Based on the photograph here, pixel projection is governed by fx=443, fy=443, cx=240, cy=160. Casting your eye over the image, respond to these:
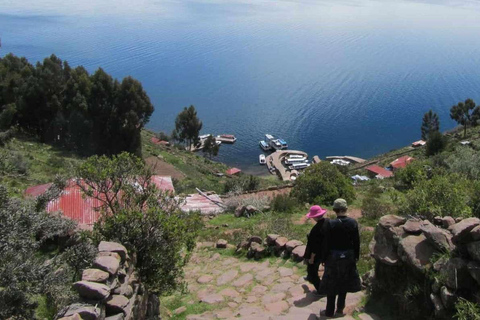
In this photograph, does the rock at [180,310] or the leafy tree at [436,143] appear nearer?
the rock at [180,310]

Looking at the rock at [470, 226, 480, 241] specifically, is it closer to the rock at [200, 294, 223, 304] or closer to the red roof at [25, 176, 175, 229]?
the rock at [200, 294, 223, 304]

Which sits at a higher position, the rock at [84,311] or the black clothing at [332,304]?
the rock at [84,311]

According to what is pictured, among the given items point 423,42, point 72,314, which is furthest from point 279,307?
point 423,42

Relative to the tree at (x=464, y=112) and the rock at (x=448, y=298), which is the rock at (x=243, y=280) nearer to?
the rock at (x=448, y=298)

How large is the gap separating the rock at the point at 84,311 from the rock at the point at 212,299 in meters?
3.31

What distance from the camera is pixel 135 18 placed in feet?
456

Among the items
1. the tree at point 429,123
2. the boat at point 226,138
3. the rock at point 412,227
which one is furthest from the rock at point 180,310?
the tree at point 429,123

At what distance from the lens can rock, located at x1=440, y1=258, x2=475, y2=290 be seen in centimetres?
548

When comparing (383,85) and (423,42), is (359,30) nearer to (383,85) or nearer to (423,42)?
(423,42)

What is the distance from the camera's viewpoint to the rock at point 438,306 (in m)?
5.54

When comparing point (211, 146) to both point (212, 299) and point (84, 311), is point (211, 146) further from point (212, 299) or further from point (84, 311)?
point (84, 311)

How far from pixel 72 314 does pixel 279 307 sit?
353 centimetres

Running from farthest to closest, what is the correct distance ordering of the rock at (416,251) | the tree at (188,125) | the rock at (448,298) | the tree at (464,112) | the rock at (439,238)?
the tree at (464,112)
the tree at (188,125)
the rock at (416,251)
the rock at (439,238)
the rock at (448,298)

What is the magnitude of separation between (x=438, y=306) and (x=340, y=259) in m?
1.41
